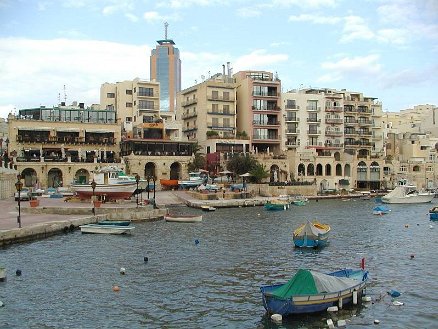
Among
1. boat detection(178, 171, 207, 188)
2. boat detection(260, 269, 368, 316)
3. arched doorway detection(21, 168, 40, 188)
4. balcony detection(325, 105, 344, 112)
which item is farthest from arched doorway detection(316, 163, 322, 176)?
boat detection(260, 269, 368, 316)

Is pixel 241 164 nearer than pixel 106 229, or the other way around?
pixel 106 229

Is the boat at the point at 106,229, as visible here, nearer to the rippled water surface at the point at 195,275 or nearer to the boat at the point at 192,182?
the rippled water surface at the point at 195,275

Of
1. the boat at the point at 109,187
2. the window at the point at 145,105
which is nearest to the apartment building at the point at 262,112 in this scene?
the window at the point at 145,105

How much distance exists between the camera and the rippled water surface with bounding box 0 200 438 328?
23.6 metres

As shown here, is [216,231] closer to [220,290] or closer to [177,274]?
[177,274]

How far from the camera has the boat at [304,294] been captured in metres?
23.1

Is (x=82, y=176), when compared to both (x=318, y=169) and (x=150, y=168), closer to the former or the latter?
(x=150, y=168)

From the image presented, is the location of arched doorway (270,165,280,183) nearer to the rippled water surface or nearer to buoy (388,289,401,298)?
the rippled water surface

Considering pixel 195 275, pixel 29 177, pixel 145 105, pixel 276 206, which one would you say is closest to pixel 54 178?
pixel 29 177

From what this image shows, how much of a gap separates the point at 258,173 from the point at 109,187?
117ft

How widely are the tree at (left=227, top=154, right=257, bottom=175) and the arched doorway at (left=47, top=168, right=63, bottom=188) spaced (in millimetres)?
31109

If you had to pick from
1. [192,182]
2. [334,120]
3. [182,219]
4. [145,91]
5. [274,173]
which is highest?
[145,91]

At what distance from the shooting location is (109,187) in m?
67.9

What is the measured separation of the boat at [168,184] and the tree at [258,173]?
14241mm
